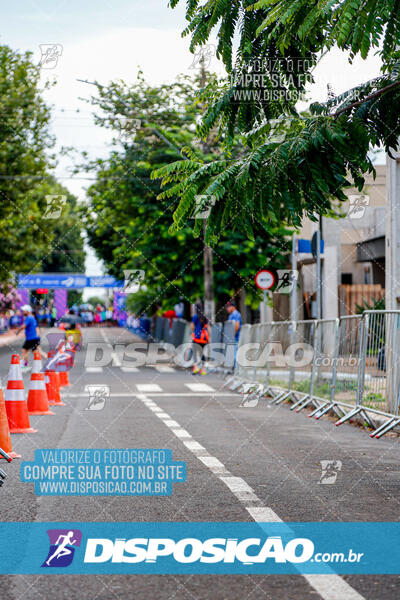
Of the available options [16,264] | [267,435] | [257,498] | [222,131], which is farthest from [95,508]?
[16,264]

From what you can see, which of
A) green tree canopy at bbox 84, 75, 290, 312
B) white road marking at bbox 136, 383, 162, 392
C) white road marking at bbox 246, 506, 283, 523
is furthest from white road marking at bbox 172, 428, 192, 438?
green tree canopy at bbox 84, 75, 290, 312

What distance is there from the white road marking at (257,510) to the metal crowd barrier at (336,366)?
8.30ft

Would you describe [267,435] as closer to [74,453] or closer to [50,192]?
[74,453]

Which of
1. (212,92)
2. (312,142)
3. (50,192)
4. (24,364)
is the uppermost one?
(50,192)

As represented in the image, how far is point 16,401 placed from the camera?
10703mm

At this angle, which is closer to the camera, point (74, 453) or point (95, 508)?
point (95, 508)

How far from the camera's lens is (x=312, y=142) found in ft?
26.0

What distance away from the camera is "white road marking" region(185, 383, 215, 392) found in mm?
19956

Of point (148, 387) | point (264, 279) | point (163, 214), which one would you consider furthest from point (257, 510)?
point (163, 214)

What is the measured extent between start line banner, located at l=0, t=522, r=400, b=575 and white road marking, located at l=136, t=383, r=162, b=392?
→ 13.9 metres

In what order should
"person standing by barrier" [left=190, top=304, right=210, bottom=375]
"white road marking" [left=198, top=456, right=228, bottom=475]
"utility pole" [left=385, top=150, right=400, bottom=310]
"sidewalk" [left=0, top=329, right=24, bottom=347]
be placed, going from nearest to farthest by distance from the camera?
1. "white road marking" [left=198, top=456, right=228, bottom=475]
2. "utility pole" [left=385, top=150, right=400, bottom=310]
3. "person standing by barrier" [left=190, top=304, right=210, bottom=375]
4. "sidewalk" [left=0, top=329, right=24, bottom=347]

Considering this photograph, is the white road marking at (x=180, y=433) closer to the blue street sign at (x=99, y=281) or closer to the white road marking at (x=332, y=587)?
the white road marking at (x=332, y=587)

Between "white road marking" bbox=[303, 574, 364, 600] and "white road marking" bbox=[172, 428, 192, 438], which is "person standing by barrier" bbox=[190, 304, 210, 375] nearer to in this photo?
"white road marking" bbox=[172, 428, 192, 438]

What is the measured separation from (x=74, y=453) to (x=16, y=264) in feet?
114
